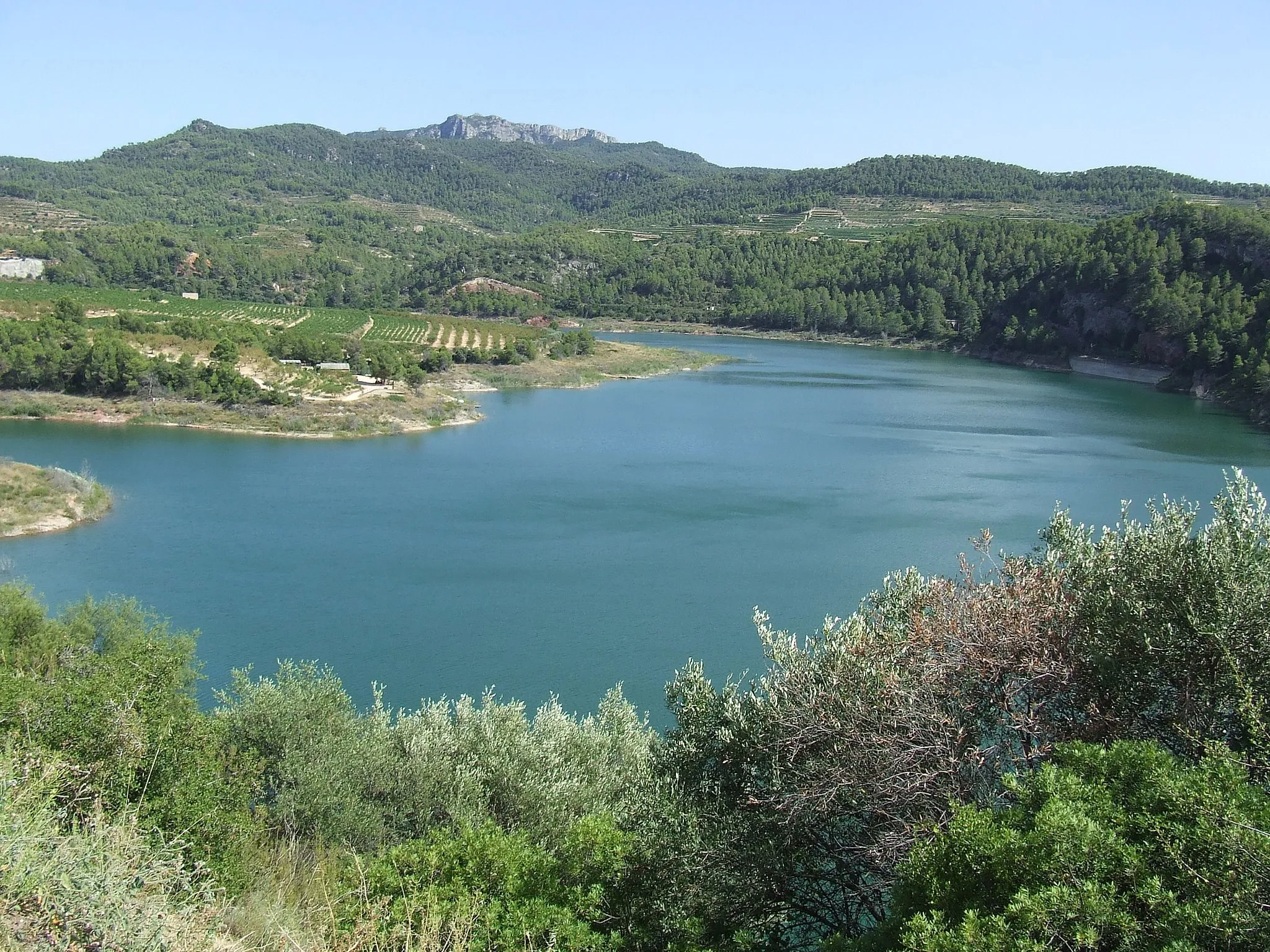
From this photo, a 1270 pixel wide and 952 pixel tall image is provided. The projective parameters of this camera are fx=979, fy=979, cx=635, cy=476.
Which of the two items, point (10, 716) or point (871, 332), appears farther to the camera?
point (871, 332)

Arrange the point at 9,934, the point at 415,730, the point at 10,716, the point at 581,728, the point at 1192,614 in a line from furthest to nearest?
1. the point at 581,728
2. the point at 415,730
3. the point at 10,716
4. the point at 1192,614
5. the point at 9,934

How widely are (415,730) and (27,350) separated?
33.9 metres

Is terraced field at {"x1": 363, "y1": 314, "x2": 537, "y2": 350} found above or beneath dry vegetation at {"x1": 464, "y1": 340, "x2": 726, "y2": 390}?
above

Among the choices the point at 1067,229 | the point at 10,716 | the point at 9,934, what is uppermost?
the point at 1067,229

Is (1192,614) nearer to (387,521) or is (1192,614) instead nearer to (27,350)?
(387,521)

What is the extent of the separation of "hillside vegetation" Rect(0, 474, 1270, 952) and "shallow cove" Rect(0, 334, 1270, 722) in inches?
259

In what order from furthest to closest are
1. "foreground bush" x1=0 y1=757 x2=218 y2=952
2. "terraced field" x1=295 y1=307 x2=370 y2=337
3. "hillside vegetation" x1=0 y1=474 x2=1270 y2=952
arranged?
"terraced field" x1=295 y1=307 x2=370 y2=337, "hillside vegetation" x1=0 y1=474 x2=1270 y2=952, "foreground bush" x1=0 y1=757 x2=218 y2=952

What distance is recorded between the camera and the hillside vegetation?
412cm

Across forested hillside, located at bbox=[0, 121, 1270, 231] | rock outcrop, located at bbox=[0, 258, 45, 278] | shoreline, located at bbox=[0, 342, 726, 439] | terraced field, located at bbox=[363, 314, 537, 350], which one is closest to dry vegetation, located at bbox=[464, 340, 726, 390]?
terraced field, located at bbox=[363, 314, 537, 350]

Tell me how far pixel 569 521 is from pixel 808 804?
18.5 metres

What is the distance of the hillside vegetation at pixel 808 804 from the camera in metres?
4.12

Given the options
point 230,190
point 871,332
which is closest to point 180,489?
point 871,332

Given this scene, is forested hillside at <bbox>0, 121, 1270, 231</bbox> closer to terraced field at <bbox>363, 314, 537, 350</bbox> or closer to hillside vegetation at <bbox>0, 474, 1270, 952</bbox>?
terraced field at <bbox>363, 314, 537, 350</bbox>

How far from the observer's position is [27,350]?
116ft
